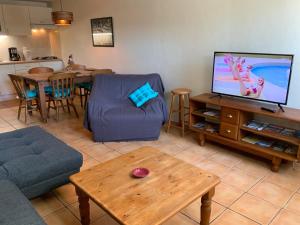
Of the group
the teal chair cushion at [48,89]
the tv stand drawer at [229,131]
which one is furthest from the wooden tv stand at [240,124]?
the teal chair cushion at [48,89]

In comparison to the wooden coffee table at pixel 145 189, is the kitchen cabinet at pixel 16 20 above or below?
above

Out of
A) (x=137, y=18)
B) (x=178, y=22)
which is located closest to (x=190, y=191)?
(x=178, y=22)

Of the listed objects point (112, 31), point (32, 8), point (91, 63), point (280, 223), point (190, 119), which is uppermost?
point (32, 8)

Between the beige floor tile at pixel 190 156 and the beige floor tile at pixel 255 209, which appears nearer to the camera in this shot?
the beige floor tile at pixel 255 209

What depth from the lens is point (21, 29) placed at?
20.1 ft

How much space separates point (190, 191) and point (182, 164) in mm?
348

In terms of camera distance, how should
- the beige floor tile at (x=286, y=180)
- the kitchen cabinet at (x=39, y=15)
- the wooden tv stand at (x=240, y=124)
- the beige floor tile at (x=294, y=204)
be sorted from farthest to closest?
the kitchen cabinet at (x=39, y=15) < the wooden tv stand at (x=240, y=124) < the beige floor tile at (x=286, y=180) < the beige floor tile at (x=294, y=204)

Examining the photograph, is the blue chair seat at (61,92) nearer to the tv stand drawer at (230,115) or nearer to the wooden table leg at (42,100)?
the wooden table leg at (42,100)

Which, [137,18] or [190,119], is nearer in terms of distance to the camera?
[190,119]

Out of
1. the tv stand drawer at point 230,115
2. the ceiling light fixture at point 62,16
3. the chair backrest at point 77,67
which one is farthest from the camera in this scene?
the chair backrest at point 77,67

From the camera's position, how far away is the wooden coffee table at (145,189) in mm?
1382

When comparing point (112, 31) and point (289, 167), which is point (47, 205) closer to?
point (289, 167)

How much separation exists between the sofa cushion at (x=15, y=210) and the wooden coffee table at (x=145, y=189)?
311 millimetres

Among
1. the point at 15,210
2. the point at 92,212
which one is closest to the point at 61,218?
the point at 92,212
